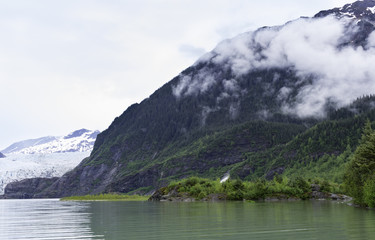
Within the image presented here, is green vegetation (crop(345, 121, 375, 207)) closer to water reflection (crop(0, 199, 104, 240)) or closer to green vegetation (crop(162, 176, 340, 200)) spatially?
water reflection (crop(0, 199, 104, 240))

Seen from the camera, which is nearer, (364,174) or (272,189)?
(364,174)

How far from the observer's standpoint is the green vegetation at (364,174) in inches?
3099

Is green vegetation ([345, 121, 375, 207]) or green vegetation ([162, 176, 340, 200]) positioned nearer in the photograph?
green vegetation ([345, 121, 375, 207])

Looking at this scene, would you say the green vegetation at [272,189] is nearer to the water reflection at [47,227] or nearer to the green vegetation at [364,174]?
the green vegetation at [364,174]

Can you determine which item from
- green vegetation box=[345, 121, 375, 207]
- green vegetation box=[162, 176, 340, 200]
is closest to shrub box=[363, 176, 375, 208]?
green vegetation box=[345, 121, 375, 207]

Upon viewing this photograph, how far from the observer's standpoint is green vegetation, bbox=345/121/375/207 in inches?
3099

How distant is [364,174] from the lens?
277 feet

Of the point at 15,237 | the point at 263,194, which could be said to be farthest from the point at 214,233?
the point at 263,194

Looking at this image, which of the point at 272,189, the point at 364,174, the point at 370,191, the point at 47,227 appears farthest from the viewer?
the point at 272,189

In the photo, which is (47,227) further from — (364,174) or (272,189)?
(272,189)

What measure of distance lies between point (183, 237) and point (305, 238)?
11.6 metres

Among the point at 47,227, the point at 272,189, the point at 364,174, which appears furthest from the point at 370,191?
the point at 272,189

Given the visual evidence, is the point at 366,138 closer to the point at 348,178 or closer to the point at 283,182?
the point at 348,178

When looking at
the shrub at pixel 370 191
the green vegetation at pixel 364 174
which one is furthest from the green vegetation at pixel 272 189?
the shrub at pixel 370 191
